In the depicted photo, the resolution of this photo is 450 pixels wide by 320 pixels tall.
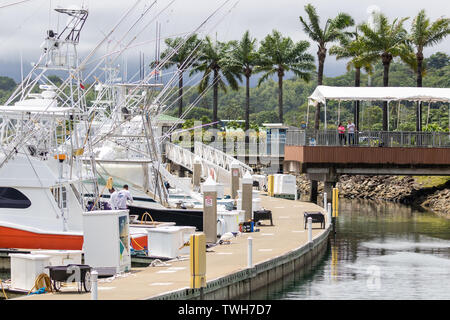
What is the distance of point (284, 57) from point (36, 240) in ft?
179

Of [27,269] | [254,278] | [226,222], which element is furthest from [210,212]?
[27,269]

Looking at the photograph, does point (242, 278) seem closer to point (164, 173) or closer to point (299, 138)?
point (164, 173)

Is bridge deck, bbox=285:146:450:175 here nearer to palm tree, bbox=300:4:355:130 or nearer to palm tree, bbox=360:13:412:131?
palm tree, bbox=360:13:412:131

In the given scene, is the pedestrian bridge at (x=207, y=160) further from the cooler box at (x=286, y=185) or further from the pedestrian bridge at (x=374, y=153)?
the pedestrian bridge at (x=374, y=153)

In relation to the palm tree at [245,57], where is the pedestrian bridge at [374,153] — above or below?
below

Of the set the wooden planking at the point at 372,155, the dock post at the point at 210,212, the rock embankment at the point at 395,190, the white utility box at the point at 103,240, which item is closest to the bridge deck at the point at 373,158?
the wooden planking at the point at 372,155

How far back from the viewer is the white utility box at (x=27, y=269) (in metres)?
21.8

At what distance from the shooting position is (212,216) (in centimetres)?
3155

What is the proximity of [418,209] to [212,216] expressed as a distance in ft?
109

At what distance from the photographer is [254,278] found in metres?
25.9

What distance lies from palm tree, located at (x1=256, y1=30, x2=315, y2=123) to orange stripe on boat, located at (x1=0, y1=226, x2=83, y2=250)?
54.1 metres

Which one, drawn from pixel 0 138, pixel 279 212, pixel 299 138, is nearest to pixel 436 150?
pixel 299 138

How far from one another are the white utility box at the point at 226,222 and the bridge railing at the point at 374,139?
15457mm

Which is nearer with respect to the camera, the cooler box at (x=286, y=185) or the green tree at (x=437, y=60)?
the cooler box at (x=286, y=185)
